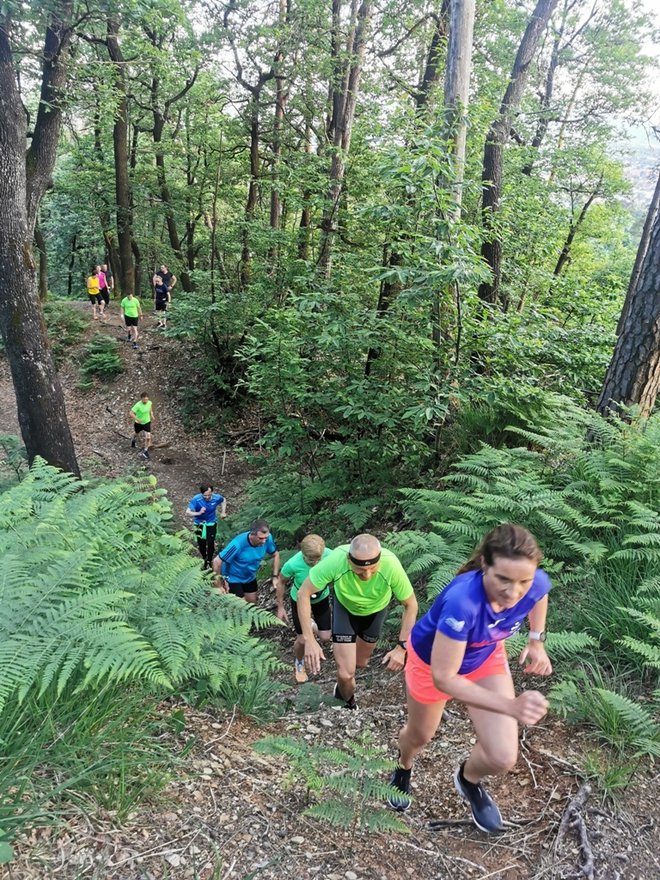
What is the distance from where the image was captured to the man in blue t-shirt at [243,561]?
6.02m

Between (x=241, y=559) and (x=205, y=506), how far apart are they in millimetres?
2222

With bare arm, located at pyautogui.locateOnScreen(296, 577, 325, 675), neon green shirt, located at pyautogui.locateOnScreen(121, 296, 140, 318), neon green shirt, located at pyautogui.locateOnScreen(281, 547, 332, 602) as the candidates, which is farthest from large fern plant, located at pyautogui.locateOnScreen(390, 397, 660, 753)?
neon green shirt, located at pyautogui.locateOnScreen(121, 296, 140, 318)

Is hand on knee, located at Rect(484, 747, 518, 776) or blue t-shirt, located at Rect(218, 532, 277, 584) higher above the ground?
hand on knee, located at Rect(484, 747, 518, 776)

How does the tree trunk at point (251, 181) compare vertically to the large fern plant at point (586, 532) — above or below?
above

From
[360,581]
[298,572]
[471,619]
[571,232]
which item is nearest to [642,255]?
[298,572]

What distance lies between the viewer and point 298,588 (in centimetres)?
522

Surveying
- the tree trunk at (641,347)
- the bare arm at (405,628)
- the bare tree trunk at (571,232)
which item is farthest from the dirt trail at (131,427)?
the bare tree trunk at (571,232)

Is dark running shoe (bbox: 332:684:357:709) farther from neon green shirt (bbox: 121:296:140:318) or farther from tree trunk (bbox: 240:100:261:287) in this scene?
neon green shirt (bbox: 121:296:140:318)

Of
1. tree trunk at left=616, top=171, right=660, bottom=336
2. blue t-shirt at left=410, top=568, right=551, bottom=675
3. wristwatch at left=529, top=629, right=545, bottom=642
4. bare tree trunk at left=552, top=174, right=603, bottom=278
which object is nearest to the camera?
blue t-shirt at left=410, top=568, right=551, bottom=675

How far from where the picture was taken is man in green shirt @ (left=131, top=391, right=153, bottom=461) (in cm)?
1229

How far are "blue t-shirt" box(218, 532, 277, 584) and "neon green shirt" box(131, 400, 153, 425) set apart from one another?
23.6ft

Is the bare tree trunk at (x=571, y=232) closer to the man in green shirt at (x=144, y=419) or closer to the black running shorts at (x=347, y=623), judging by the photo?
the man in green shirt at (x=144, y=419)

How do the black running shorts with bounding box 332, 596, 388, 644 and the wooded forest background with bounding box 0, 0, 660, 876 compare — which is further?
the black running shorts with bounding box 332, 596, 388, 644

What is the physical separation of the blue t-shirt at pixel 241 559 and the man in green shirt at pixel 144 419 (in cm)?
708
